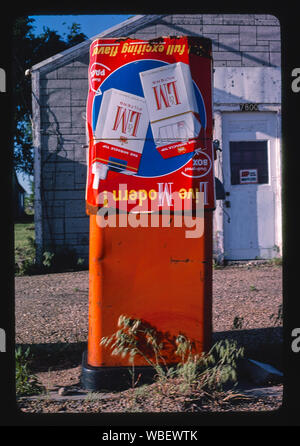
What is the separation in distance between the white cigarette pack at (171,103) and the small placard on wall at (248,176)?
462 centimetres

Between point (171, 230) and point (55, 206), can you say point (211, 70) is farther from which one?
point (55, 206)

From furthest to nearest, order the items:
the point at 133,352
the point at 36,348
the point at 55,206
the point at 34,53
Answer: the point at 34,53, the point at 55,206, the point at 36,348, the point at 133,352

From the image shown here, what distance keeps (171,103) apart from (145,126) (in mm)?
228

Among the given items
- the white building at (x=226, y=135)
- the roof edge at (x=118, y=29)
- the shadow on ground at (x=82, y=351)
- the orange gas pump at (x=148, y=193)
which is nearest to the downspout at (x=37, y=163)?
the white building at (x=226, y=135)

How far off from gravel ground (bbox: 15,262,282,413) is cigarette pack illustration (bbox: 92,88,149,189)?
1.40m

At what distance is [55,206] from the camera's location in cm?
706

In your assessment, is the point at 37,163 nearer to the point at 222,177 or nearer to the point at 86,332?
the point at 222,177

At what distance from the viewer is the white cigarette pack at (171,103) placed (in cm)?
261

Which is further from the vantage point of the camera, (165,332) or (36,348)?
(36,348)

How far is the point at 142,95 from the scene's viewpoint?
8.57 ft

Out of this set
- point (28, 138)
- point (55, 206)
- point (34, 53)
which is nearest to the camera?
point (55, 206)

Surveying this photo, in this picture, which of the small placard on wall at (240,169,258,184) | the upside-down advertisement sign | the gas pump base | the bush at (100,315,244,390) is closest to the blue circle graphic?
the upside-down advertisement sign

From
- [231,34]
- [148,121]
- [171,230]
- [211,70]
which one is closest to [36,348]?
[171,230]

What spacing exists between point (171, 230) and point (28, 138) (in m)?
20.5
